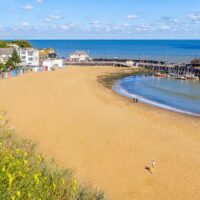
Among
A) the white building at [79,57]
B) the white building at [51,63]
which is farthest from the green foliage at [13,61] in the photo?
the white building at [79,57]

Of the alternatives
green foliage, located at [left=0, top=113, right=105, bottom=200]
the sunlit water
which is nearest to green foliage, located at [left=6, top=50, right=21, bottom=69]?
the sunlit water

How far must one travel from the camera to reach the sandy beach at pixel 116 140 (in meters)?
18.5

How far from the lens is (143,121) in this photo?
3281cm

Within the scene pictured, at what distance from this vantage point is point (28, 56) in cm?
8631

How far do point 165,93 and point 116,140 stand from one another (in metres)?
30.9

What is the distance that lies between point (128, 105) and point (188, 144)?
1684cm

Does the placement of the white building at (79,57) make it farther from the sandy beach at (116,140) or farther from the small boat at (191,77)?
the sandy beach at (116,140)

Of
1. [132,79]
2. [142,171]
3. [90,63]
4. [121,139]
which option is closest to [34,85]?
[132,79]

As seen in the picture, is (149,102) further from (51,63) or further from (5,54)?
(5,54)

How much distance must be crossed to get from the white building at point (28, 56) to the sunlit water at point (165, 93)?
26.4m

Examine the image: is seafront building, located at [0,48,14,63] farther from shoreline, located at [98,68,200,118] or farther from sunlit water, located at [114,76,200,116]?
sunlit water, located at [114,76,200,116]

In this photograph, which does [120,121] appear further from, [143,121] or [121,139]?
[121,139]

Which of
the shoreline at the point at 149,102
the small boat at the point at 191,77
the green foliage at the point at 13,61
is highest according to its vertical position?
the green foliage at the point at 13,61

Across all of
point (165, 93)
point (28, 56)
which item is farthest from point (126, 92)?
point (28, 56)
